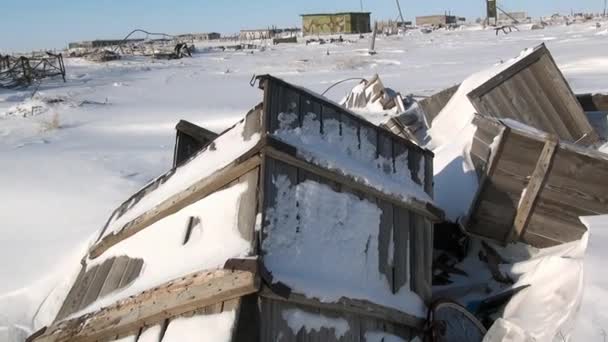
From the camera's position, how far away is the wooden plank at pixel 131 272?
12.1 feet

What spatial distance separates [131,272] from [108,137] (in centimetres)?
813

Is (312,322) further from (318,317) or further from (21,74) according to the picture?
(21,74)

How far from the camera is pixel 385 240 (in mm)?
3807

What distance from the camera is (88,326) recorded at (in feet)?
11.7

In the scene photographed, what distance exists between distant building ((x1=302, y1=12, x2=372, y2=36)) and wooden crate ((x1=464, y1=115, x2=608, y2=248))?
5464cm

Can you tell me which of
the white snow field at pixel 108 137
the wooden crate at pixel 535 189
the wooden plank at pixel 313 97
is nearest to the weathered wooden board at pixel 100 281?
the white snow field at pixel 108 137

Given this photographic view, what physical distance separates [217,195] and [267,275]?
34.3 inches

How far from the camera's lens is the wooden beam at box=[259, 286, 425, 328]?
307 centimetres

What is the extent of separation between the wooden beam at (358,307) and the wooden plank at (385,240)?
21 centimetres

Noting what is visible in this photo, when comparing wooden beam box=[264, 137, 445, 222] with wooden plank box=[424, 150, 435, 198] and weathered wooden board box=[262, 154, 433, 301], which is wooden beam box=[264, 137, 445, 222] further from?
wooden plank box=[424, 150, 435, 198]

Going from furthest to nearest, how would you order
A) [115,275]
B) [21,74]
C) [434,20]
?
[434,20], [21,74], [115,275]

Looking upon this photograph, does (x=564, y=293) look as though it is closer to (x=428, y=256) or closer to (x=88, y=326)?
(x=428, y=256)

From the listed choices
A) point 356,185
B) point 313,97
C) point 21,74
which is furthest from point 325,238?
point 21,74

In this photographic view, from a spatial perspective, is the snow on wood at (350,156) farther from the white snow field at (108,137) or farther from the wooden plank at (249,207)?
the white snow field at (108,137)
